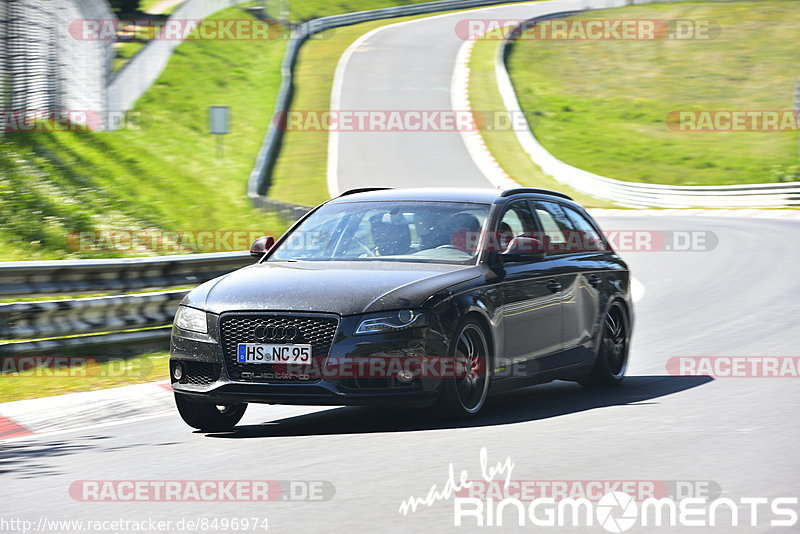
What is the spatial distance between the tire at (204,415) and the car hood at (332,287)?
653 millimetres

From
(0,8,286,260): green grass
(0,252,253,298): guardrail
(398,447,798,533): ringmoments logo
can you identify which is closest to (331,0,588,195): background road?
(0,8,286,260): green grass

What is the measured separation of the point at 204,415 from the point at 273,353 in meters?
0.91

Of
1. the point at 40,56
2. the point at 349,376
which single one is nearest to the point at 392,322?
the point at 349,376

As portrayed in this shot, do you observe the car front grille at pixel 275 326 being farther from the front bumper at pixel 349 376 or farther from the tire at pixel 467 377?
the tire at pixel 467 377

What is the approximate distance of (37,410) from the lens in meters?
9.52

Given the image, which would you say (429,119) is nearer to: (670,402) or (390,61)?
(390,61)

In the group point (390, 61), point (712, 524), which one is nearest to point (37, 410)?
point (712, 524)

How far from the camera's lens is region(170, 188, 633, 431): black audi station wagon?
8.21m

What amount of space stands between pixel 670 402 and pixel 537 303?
122 centimetres

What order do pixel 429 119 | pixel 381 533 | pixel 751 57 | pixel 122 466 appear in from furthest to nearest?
1. pixel 751 57
2. pixel 429 119
3. pixel 122 466
4. pixel 381 533

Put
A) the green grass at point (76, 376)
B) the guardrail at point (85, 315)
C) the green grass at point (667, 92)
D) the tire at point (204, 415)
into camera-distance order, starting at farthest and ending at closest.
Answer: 1. the green grass at point (667, 92)
2. the guardrail at point (85, 315)
3. the green grass at point (76, 376)
4. the tire at point (204, 415)

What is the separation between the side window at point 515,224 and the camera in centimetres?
955

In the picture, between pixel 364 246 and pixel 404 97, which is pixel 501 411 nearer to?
pixel 364 246
